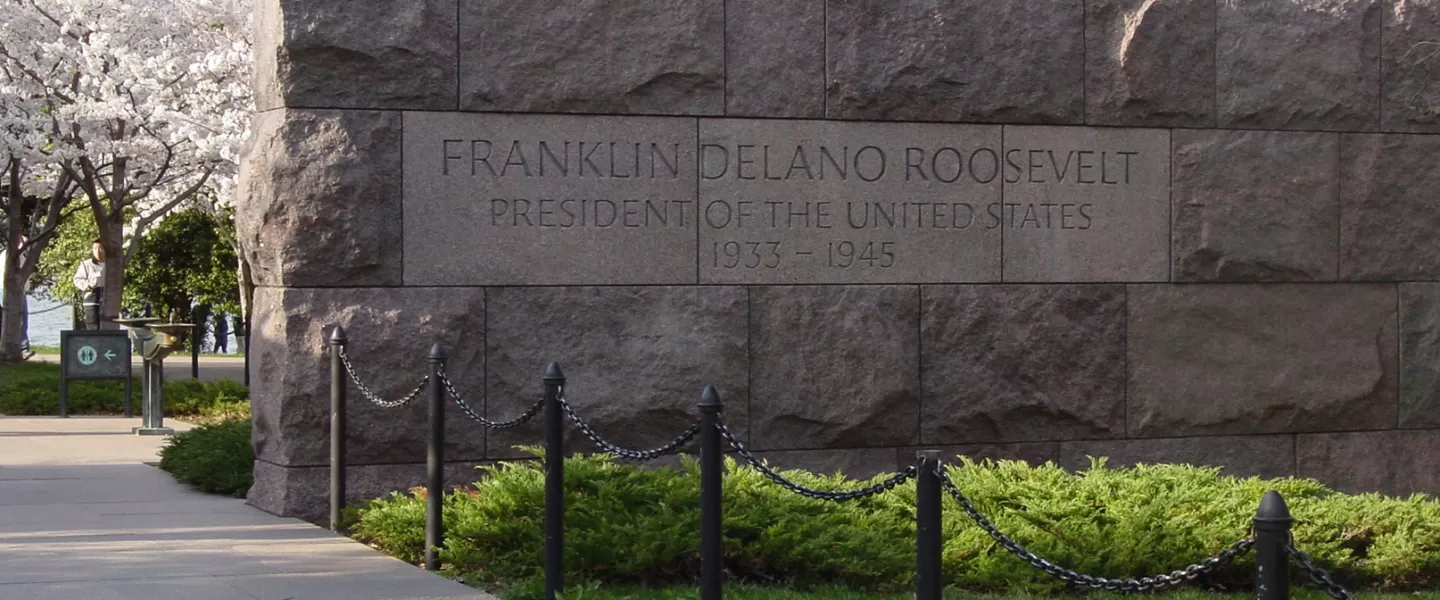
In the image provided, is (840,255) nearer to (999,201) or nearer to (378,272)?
(999,201)

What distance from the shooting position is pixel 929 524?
4746 mm

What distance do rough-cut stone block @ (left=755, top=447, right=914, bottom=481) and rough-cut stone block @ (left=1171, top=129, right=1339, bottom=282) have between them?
2.19 meters

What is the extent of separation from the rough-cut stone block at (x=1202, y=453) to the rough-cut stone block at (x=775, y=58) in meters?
2.66

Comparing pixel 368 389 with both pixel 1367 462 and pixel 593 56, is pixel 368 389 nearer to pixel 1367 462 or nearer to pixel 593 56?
pixel 593 56

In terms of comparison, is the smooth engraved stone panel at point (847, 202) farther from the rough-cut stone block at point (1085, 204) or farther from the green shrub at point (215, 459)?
the green shrub at point (215, 459)

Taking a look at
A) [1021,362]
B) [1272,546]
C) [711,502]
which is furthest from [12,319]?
[1272,546]

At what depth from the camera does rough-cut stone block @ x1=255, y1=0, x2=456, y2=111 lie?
9.02 metres

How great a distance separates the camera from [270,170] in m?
9.14

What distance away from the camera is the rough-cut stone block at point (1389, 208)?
34.9 ft

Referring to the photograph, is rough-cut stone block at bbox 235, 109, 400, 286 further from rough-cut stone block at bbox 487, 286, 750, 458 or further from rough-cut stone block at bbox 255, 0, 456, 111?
rough-cut stone block at bbox 487, 286, 750, 458

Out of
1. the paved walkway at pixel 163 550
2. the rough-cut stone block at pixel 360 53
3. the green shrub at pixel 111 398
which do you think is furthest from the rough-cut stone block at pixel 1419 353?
the green shrub at pixel 111 398

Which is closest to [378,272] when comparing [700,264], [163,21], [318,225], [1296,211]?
[318,225]

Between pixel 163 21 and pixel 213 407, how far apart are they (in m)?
11.8

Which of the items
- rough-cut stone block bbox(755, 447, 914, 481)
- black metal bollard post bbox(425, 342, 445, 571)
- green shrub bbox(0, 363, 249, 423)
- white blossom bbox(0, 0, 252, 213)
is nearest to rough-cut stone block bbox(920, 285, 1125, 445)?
rough-cut stone block bbox(755, 447, 914, 481)
